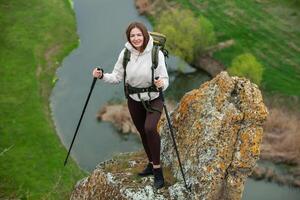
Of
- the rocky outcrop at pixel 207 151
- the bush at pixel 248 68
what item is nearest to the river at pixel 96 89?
the bush at pixel 248 68

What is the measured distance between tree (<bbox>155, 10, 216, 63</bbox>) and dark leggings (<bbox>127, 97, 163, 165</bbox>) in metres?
39.1

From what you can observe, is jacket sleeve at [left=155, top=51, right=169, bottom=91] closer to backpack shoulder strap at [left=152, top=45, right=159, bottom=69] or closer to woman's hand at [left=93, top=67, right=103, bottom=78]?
backpack shoulder strap at [left=152, top=45, right=159, bottom=69]

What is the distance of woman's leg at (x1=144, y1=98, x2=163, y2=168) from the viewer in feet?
41.0

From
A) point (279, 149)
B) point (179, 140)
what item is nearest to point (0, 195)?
point (179, 140)

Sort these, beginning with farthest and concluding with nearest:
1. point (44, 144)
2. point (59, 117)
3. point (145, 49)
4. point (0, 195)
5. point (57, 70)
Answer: point (57, 70)
point (59, 117)
point (44, 144)
point (0, 195)
point (145, 49)

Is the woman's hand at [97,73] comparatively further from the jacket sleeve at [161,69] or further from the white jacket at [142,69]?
the jacket sleeve at [161,69]

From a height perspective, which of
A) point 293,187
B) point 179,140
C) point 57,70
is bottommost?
point 293,187

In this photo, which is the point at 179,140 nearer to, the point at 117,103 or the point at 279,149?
the point at 279,149

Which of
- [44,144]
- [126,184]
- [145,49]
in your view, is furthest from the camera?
[44,144]

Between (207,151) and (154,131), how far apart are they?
1475 millimetres

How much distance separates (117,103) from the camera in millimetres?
46531

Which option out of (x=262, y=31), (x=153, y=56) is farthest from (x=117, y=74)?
(x=262, y=31)

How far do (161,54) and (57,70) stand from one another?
4140cm

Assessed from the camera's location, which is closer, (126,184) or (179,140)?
(126,184)
